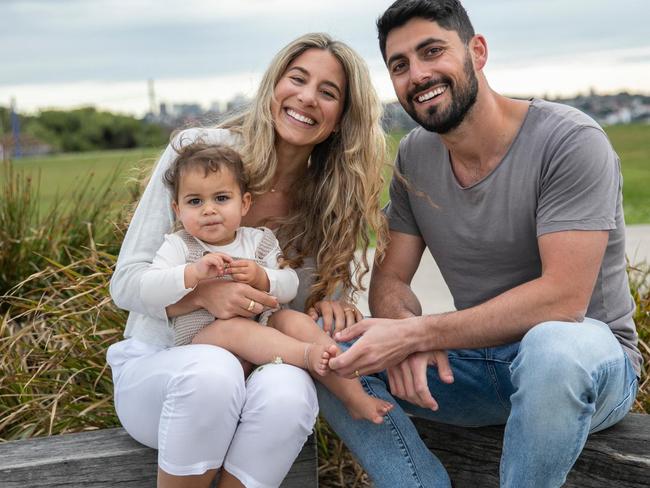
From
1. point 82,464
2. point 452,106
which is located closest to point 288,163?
point 452,106

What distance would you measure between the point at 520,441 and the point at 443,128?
1032mm

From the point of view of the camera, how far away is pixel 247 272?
8.61 ft

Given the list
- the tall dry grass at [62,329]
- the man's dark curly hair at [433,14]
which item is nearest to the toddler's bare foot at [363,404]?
the tall dry grass at [62,329]

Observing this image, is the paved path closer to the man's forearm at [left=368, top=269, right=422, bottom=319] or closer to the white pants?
the man's forearm at [left=368, top=269, right=422, bottom=319]

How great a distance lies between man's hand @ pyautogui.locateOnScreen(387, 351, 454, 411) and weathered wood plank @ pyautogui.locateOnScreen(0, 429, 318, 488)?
79cm

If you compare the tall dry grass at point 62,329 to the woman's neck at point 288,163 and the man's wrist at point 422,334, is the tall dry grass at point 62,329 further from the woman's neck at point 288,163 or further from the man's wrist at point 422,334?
the woman's neck at point 288,163

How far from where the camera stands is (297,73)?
9.61ft

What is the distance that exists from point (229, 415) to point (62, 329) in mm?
1448

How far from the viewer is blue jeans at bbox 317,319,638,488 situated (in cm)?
220

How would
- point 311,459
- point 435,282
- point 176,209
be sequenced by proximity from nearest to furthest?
point 176,209 → point 311,459 → point 435,282

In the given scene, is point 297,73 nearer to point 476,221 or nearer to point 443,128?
point 443,128

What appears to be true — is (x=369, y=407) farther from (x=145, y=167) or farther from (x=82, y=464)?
(x=145, y=167)

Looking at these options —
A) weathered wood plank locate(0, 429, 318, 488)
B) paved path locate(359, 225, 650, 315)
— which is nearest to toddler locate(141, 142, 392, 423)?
weathered wood plank locate(0, 429, 318, 488)

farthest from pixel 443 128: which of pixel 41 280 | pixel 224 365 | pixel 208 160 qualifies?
pixel 41 280
